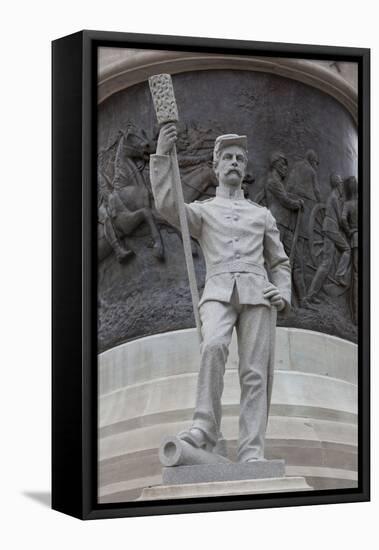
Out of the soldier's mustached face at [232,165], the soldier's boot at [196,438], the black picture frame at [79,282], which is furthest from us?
the soldier's mustached face at [232,165]

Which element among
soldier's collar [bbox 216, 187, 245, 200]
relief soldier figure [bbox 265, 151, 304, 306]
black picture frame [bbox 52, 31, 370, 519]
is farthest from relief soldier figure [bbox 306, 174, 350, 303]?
black picture frame [bbox 52, 31, 370, 519]

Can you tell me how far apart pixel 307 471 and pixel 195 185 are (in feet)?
6.44

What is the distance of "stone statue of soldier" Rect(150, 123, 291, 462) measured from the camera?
13125 mm

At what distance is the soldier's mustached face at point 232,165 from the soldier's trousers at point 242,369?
2.37ft

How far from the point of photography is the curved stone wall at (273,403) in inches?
519

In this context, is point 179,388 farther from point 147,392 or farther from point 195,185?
point 195,185

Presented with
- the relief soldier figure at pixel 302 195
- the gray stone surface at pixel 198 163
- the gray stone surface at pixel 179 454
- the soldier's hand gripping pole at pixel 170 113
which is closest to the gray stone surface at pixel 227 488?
the gray stone surface at pixel 179 454

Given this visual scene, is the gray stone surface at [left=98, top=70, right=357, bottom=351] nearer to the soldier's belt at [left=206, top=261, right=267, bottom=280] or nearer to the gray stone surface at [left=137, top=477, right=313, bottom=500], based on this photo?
the soldier's belt at [left=206, top=261, right=267, bottom=280]

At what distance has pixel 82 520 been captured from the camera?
41.9 ft

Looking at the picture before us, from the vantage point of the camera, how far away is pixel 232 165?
13375 millimetres

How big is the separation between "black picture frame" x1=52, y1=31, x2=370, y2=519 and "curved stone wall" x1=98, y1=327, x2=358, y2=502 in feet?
0.88

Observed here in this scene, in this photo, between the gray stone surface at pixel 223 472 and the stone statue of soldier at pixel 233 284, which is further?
the stone statue of soldier at pixel 233 284

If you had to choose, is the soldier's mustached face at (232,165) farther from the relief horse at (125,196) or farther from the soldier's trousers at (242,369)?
the soldier's trousers at (242,369)

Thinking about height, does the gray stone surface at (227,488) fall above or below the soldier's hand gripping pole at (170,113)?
below
